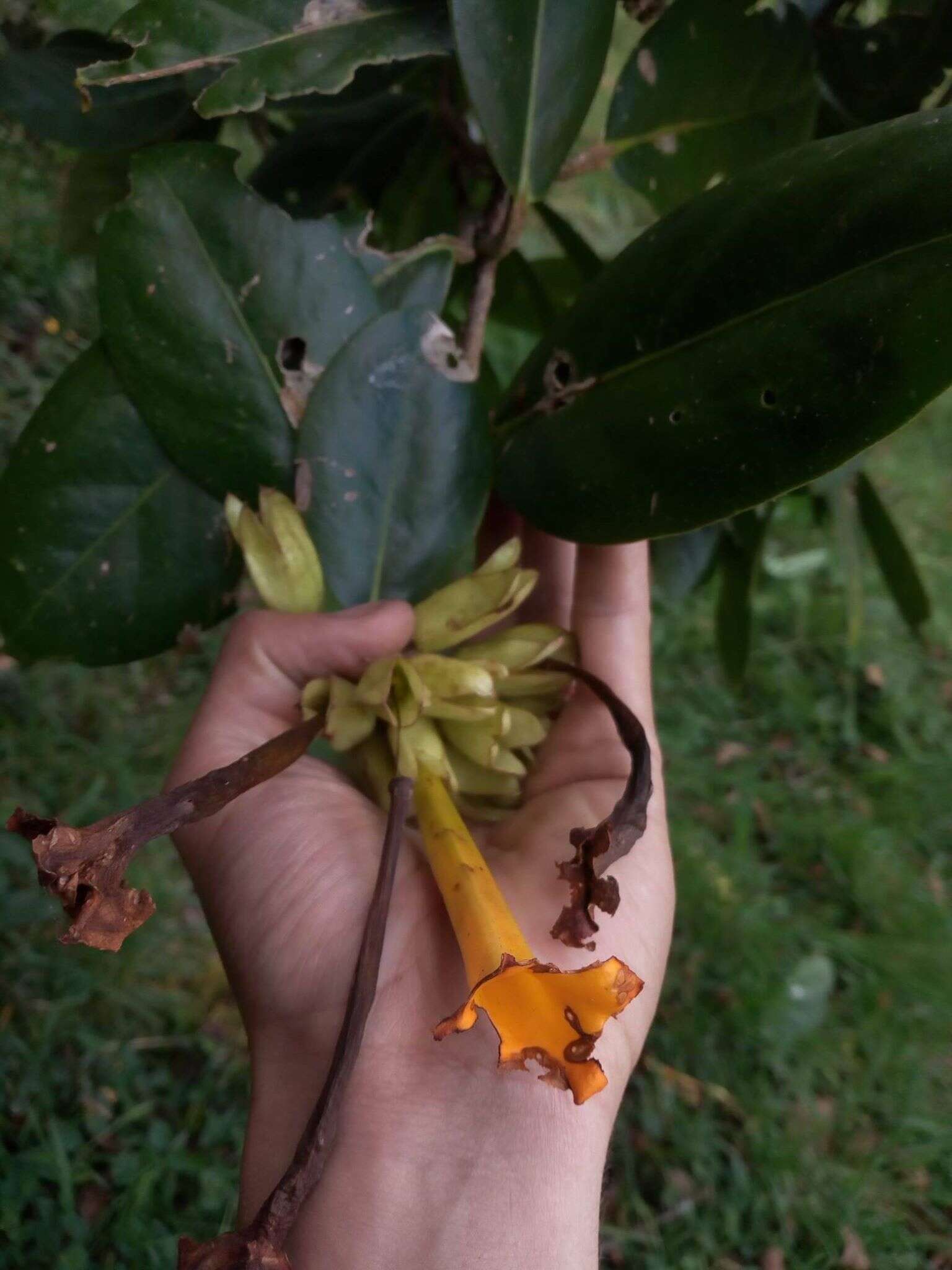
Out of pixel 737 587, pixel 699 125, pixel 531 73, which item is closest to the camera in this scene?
pixel 531 73

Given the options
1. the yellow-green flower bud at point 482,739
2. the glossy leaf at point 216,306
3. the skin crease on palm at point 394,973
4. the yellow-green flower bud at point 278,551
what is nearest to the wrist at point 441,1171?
the skin crease on palm at point 394,973

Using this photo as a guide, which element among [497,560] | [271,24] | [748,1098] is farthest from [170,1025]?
[271,24]

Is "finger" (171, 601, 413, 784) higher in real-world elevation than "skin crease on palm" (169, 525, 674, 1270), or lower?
higher

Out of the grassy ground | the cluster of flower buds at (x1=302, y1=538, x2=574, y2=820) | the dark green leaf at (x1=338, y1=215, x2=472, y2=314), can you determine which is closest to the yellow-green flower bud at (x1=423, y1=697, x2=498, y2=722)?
the cluster of flower buds at (x1=302, y1=538, x2=574, y2=820)

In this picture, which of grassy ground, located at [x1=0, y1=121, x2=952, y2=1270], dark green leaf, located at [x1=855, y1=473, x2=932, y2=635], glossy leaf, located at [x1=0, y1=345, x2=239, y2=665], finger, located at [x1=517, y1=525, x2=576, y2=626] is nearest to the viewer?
glossy leaf, located at [x1=0, y1=345, x2=239, y2=665]

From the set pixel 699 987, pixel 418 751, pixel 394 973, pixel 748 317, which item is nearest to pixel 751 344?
pixel 748 317

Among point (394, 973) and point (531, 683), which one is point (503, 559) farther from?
point (394, 973)

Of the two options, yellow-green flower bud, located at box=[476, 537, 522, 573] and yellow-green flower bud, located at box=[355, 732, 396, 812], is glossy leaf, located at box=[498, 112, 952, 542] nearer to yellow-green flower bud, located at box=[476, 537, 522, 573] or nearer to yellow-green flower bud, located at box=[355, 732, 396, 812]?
yellow-green flower bud, located at box=[476, 537, 522, 573]

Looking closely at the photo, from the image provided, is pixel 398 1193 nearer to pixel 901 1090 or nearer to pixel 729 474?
pixel 729 474

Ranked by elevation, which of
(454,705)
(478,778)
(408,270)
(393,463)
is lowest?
(478,778)
